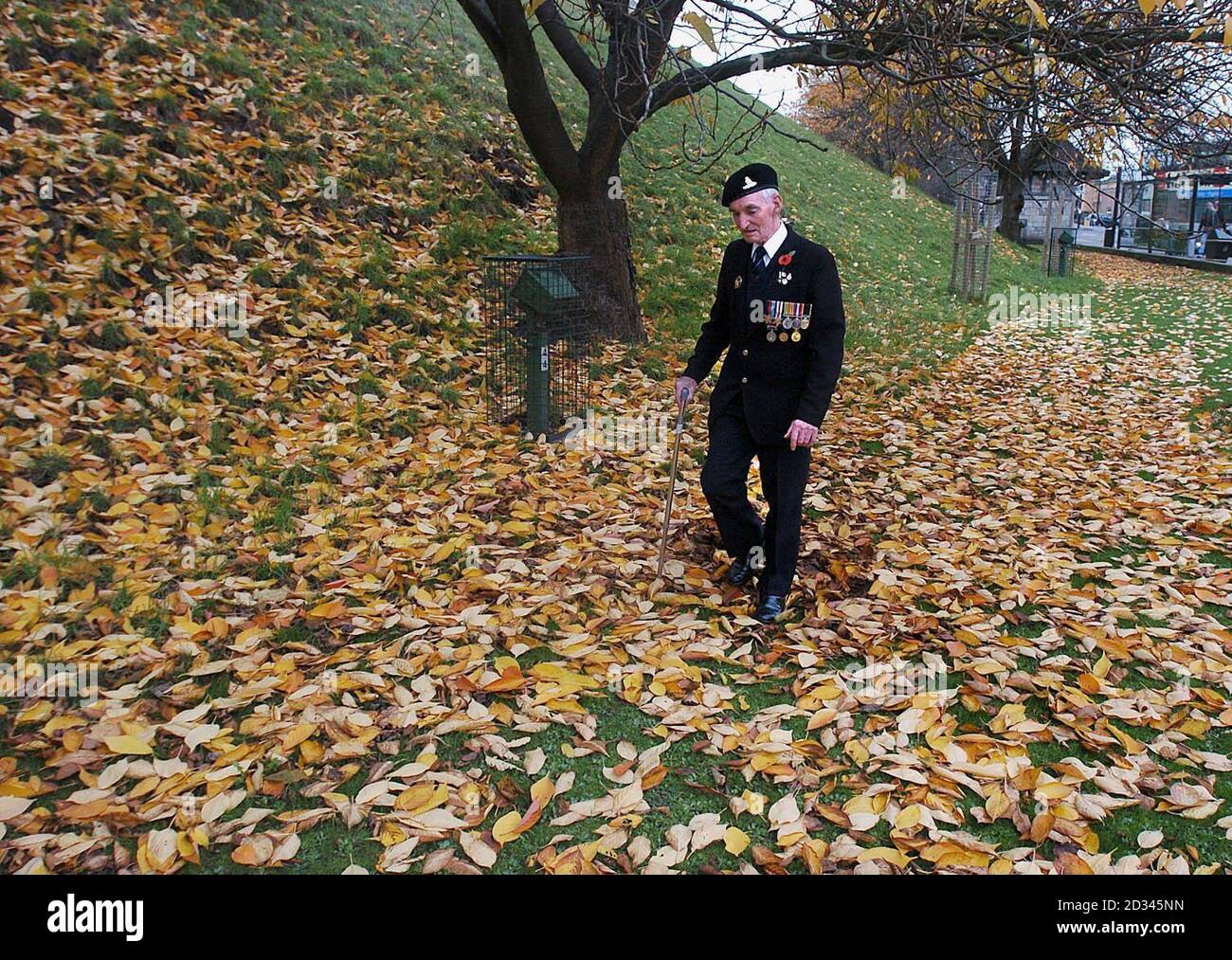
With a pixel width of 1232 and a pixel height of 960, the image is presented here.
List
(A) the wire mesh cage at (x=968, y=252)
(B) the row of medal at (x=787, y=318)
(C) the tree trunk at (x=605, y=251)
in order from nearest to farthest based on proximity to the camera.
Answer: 1. (B) the row of medal at (x=787, y=318)
2. (C) the tree trunk at (x=605, y=251)
3. (A) the wire mesh cage at (x=968, y=252)

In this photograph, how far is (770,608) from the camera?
4.36m

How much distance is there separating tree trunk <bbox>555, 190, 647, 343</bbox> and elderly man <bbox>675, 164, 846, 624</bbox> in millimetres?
4311

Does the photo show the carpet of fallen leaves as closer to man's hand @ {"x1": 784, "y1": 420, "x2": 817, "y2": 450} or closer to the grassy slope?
the grassy slope

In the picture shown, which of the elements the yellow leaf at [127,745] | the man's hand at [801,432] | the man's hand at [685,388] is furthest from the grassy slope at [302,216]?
the man's hand at [685,388]

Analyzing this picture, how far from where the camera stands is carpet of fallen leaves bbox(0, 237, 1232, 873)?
2955 mm

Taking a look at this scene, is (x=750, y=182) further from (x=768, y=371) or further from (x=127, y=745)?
(x=127, y=745)

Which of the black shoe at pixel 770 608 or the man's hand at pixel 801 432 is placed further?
the black shoe at pixel 770 608

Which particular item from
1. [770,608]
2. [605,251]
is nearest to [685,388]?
[770,608]

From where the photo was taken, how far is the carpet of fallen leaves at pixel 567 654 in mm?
2955

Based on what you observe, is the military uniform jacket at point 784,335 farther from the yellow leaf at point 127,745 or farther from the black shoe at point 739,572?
the yellow leaf at point 127,745

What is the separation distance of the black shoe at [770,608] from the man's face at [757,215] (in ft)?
5.68

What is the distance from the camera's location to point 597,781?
10.5 ft

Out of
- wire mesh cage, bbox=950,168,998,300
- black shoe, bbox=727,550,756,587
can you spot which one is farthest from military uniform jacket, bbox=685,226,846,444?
wire mesh cage, bbox=950,168,998,300

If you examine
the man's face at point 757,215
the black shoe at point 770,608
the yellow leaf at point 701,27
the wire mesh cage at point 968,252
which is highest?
the wire mesh cage at point 968,252
